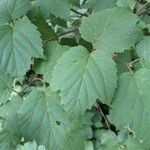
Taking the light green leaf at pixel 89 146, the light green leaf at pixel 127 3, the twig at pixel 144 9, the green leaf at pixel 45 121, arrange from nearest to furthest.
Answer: the green leaf at pixel 45 121
the light green leaf at pixel 127 3
the twig at pixel 144 9
the light green leaf at pixel 89 146

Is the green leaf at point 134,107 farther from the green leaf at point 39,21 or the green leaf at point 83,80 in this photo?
the green leaf at point 39,21

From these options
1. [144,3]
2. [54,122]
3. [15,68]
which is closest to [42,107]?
[54,122]

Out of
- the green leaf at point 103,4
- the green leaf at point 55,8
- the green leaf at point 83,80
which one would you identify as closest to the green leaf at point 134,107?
the green leaf at point 83,80

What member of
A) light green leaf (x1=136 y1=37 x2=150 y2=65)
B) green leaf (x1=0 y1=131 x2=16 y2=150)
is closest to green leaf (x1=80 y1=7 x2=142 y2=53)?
light green leaf (x1=136 y1=37 x2=150 y2=65)

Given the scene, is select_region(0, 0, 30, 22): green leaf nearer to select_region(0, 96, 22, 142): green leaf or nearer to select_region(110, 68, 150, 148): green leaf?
select_region(0, 96, 22, 142): green leaf

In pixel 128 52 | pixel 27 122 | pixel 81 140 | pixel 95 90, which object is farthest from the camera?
pixel 128 52

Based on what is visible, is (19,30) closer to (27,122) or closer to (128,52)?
(27,122)
